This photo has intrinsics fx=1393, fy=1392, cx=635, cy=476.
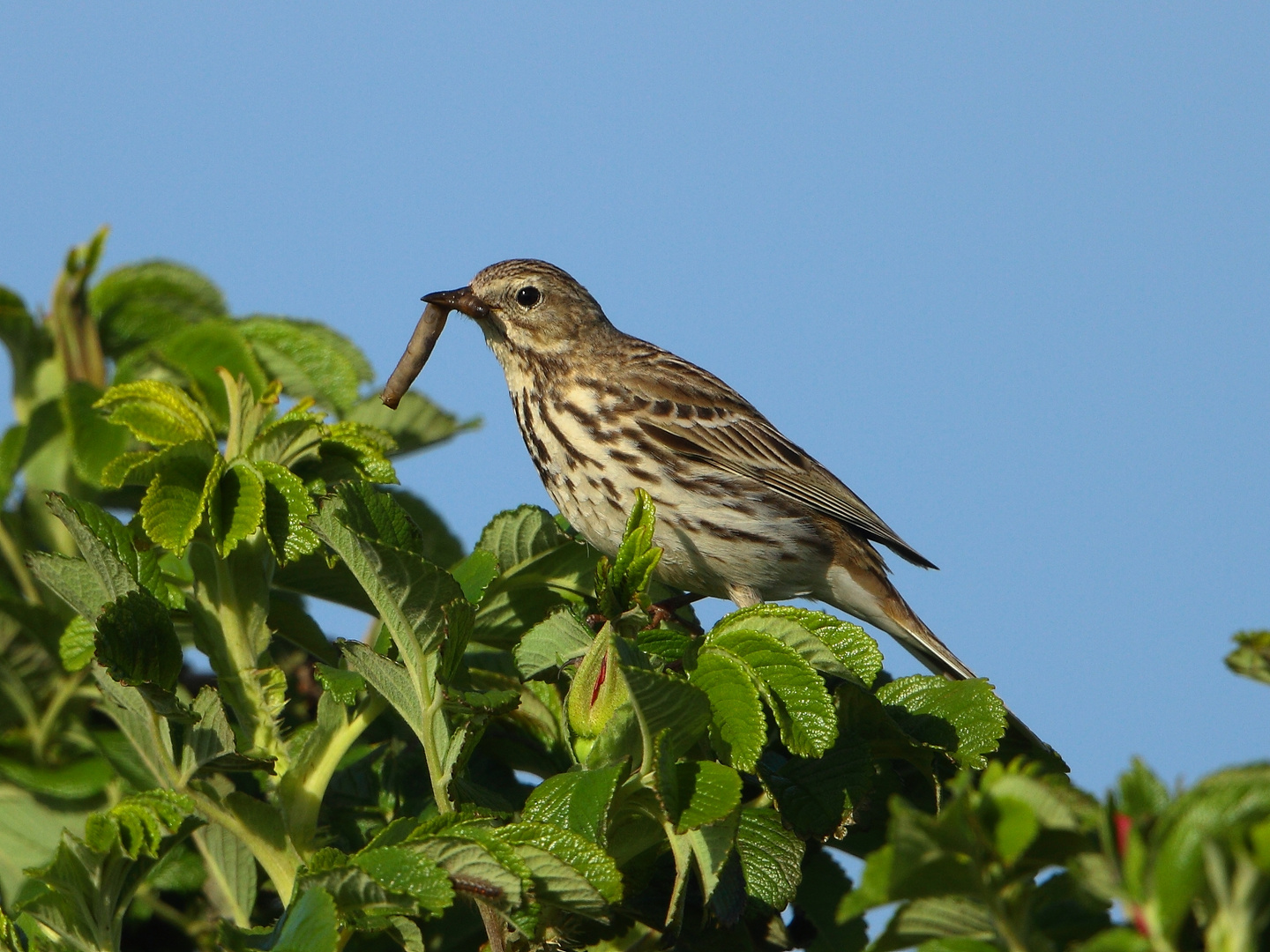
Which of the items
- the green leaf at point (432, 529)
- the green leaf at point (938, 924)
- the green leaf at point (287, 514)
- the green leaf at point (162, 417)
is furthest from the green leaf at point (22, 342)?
the green leaf at point (938, 924)

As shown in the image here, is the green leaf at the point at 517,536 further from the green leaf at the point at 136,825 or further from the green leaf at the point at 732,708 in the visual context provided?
the green leaf at the point at 136,825

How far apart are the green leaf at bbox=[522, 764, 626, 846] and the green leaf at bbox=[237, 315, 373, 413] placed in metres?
2.79

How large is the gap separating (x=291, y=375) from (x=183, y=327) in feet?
2.41

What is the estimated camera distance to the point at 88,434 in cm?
532

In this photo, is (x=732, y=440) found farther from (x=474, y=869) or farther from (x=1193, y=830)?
(x=1193, y=830)

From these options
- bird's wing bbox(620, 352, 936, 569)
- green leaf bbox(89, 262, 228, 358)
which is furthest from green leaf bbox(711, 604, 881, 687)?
bird's wing bbox(620, 352, 936, 569)

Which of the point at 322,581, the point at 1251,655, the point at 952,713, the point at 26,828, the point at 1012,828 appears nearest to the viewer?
the point at 1012,828

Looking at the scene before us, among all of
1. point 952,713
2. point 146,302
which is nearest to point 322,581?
point 952,713

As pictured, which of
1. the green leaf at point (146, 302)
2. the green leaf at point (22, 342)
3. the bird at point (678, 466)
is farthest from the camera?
the bird at point (678, 466)

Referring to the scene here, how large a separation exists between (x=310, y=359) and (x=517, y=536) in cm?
177

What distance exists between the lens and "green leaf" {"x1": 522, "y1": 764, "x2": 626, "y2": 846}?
120 inches

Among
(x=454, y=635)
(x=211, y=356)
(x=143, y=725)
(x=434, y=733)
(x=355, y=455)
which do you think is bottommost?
(x=143, y=725)

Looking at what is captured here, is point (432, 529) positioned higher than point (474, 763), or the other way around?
point (432, 529)

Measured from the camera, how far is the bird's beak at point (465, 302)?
25.4ft
